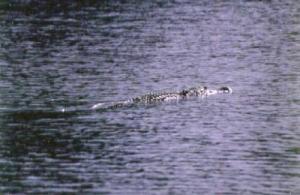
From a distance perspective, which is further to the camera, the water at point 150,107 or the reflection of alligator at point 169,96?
the reflection of alligator at point 169,96

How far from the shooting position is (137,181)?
4009cm

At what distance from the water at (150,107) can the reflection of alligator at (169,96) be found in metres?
0.89

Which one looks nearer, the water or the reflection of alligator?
the water

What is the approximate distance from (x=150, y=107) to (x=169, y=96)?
8.14ft

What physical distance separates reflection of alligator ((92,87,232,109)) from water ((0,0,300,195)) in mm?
894

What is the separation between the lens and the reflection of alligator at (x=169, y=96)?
2151 inches

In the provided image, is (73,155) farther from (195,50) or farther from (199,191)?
(195,50)

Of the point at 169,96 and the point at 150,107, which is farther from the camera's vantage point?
the point at 169,96

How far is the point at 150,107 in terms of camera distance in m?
54.5

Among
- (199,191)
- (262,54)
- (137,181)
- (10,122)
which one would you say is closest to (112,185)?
(137,181)

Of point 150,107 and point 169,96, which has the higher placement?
point 169,96

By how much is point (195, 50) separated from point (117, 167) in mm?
34052

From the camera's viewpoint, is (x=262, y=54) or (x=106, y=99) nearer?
(x=106, y=99)

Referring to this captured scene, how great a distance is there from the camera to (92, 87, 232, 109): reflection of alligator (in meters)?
54.6
